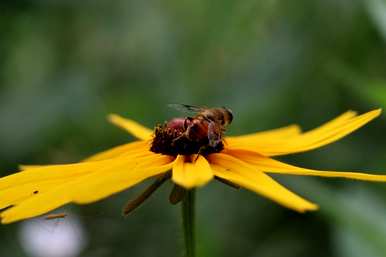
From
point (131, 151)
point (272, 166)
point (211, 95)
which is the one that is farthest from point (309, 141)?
point (211, 95)

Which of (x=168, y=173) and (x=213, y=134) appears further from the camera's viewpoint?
(x=213, y=134)

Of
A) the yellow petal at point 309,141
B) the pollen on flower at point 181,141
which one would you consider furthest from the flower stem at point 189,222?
the yellow petal at point 309,141

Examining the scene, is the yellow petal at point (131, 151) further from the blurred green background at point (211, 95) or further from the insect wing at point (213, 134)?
the blurred green background at point (211, 95)

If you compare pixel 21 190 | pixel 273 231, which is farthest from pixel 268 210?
pixel 21 190

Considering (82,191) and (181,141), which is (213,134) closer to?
(181,141)

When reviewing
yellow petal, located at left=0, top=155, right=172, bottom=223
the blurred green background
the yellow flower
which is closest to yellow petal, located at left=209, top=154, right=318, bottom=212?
the yellow flower

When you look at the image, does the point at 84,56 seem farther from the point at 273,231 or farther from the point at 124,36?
the point at 273,231

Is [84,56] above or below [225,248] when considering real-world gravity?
above
